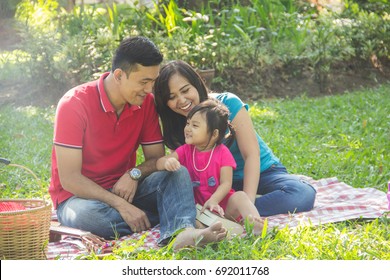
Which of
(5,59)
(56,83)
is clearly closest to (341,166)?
(56,83)

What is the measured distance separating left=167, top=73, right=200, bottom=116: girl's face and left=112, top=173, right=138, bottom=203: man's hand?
0.46 meters

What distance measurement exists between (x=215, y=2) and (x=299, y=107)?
255 centimetres

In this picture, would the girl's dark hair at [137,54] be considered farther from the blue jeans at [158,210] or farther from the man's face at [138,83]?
the blue jeans at [158,210]

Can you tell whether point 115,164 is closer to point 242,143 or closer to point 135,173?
point 135,173

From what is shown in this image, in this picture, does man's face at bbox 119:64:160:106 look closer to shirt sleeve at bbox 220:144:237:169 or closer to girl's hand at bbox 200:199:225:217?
shirt sleeve at bbox 220:144:237:169

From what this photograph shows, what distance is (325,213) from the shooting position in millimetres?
3883

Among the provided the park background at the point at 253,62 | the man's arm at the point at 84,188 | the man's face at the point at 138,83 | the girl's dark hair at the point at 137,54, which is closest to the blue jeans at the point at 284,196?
the man's arm at the point at 84,188

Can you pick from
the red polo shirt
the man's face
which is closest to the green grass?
the red polo shirt

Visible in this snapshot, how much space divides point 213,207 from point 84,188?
25.6 inches

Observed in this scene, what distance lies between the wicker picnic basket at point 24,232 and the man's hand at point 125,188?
1.89 ft

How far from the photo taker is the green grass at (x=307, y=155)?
3180 millimetres

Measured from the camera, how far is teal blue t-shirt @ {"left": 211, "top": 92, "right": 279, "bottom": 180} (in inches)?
153

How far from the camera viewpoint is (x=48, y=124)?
22.1ft

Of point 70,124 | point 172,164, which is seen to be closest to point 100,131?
point 70,124
